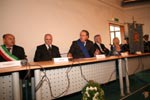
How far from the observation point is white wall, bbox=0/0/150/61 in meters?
3.54

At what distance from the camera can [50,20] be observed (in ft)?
14.1

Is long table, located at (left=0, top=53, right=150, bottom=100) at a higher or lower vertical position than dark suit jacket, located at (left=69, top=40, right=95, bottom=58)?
lower

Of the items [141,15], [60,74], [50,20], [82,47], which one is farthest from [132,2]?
[60,74]

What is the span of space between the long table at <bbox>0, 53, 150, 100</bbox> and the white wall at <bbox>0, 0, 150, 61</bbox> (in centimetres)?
155

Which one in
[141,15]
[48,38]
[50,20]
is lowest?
[48,38]

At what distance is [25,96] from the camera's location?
7.32 feet

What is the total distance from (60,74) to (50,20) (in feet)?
7.51

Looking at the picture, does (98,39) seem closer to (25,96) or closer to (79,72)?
(79,72)

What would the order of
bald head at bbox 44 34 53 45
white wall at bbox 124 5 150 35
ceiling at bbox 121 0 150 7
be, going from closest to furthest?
bald head at bbox 44 34 53 45 → ceiling at bbox 121 0 150 7 → white wall at bbox 124 5 150 35

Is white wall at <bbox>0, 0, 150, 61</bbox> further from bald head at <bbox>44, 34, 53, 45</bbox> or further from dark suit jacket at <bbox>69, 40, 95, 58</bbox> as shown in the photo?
dark suit jacket at <bbox>69, 40, 95, 58</bbox>

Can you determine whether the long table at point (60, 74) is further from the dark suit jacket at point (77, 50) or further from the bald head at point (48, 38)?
the bald head at point (48, 38)

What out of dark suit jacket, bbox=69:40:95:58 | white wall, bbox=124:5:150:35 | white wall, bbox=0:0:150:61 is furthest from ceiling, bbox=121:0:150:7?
dark suit jacket, bbox=69:40:95:58

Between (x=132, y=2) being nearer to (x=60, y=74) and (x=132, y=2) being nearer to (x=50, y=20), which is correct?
(x=50, y=20)

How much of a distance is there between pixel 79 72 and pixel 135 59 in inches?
77.3
